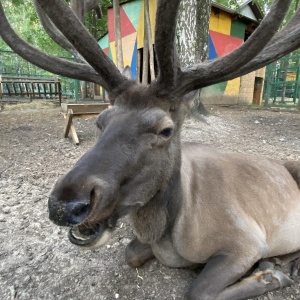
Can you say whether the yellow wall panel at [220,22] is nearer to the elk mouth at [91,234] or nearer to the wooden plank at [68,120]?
the wooden plank at [68,120]

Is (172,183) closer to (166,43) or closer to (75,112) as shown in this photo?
(166,43)

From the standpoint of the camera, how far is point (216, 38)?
588 inches

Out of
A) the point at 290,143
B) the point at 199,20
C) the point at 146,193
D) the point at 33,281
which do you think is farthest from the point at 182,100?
the point at 199,20

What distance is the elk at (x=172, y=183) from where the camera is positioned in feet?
6.73

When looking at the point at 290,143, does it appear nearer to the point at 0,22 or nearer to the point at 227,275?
the point at 227,275

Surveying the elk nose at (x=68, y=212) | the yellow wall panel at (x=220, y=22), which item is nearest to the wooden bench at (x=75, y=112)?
the elk nose at (x=68, y=212)

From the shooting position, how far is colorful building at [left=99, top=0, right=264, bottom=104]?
1391cm

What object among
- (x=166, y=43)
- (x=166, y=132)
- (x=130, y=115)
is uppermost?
(x=166, y=43)

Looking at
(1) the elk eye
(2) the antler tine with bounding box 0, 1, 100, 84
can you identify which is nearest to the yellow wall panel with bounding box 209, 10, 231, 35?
(2) the antler tine with bounding box 0, 1, 100, 84

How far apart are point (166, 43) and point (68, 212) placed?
1.43 m

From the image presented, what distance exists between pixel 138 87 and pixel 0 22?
4.58ft

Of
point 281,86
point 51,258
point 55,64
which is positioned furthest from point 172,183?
point 281,86

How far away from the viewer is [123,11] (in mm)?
14734

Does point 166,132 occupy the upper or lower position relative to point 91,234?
upper
